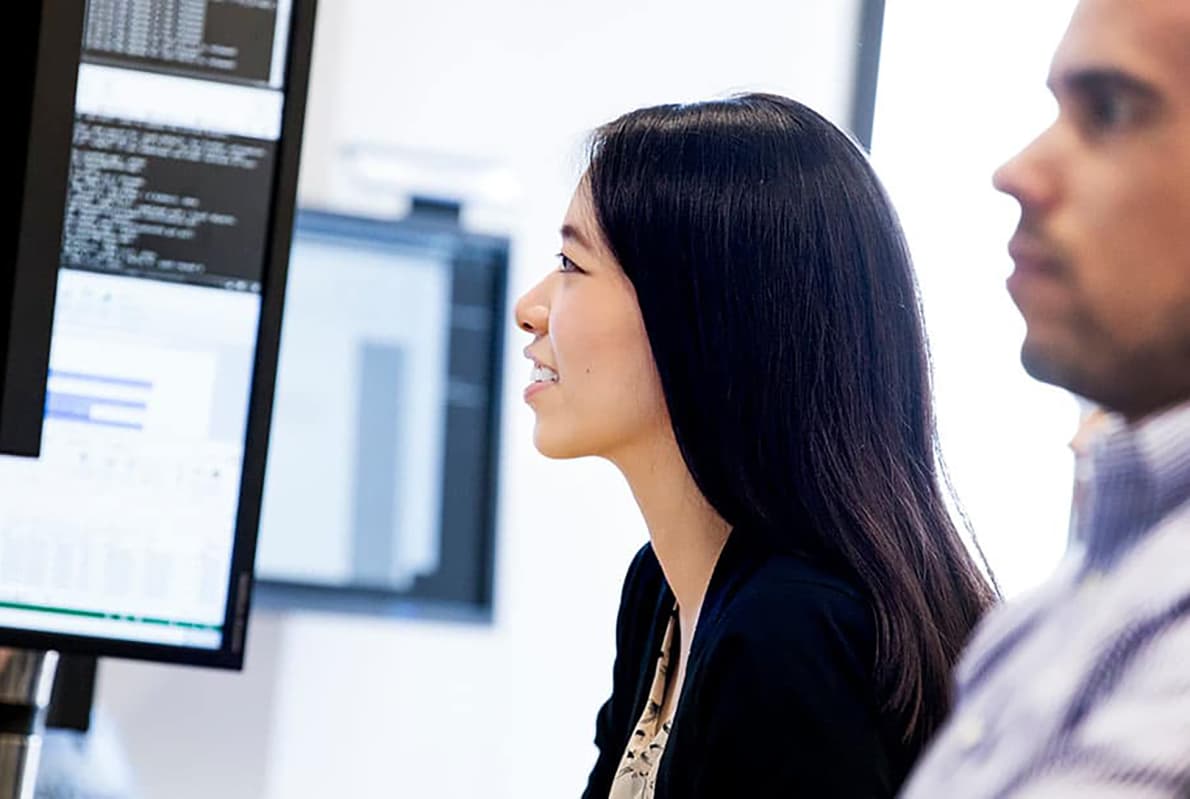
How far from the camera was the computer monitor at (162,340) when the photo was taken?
1.45 metres

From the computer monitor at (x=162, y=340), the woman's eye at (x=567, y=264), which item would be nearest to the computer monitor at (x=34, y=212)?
the computer monitor at (x=162, y=340)

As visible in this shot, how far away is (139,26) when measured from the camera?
1495 millimetres

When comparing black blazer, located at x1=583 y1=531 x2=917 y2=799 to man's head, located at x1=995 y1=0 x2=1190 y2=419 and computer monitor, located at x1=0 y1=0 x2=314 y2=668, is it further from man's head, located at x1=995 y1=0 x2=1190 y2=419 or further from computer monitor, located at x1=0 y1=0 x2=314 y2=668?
man's head, located at x1=995 y1=0 x2=1190 y2=419

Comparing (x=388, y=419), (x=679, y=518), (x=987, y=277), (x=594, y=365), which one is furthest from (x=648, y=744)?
(x=388, y=419)

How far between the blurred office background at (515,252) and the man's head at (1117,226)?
218 cm

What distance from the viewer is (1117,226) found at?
495mm

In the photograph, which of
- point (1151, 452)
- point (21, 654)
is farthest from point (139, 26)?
point (1151, 452)

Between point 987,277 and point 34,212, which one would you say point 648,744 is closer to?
point 34,212

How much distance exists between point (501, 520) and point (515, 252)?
16.5 inches

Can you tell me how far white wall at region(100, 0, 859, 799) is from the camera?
2840mm

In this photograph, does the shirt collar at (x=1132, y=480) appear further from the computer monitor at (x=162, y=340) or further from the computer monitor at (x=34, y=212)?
the computer monitor at (x=162, y=340)

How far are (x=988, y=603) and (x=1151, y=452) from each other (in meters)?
0.78

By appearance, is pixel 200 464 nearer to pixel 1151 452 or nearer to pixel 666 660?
pixel 666 660

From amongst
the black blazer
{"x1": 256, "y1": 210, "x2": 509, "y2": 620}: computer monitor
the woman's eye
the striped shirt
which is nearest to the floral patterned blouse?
the black blazer
